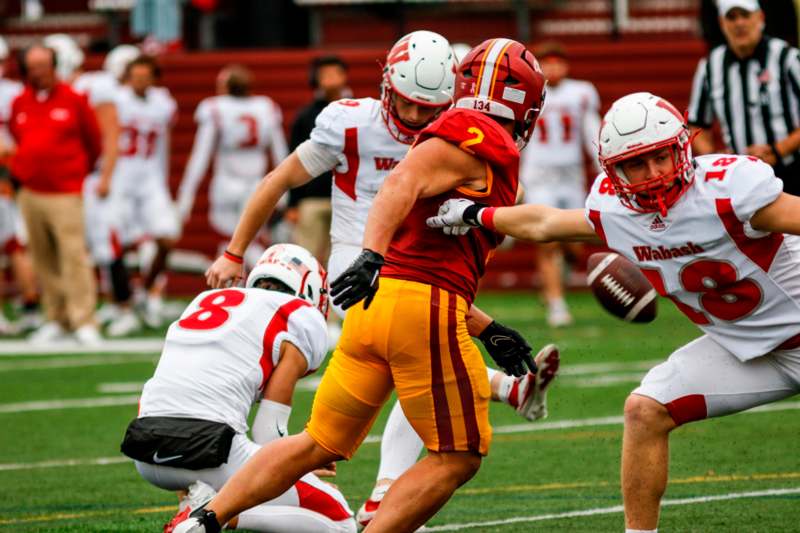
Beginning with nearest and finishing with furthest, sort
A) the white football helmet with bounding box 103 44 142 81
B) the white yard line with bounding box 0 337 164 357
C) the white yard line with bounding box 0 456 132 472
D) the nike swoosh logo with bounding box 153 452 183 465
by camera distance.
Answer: the nike swoosh logo with bounding box 153 452 183 465, the white yard line with bounding box 0 456 132 472, the white yard line with bounding box 0 337 164 357, the white football helmet with bounding box 103 44 142 81

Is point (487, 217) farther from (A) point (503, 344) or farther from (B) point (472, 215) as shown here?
(A) point (503, 344)

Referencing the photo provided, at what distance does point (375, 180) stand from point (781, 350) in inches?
71.2

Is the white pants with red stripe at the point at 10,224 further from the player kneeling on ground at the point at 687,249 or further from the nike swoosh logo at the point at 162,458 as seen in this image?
the player kneeling on ground at the point at 687,249

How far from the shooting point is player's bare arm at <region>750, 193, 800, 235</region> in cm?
423

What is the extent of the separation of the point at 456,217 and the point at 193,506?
1.30 metres

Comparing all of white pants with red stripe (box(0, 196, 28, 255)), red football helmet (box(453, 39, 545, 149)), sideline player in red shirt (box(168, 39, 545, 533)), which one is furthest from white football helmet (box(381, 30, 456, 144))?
white pants with red stripe (box(0, 196, 28, 255))

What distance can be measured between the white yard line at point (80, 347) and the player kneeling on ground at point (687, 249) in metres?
6.76

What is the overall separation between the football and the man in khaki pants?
23.2ft

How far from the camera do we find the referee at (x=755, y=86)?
8023mm

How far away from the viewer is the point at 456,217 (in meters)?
4.27

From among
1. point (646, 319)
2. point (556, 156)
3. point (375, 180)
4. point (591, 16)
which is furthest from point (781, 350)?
point (591, 16)

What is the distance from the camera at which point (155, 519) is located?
5.52 m

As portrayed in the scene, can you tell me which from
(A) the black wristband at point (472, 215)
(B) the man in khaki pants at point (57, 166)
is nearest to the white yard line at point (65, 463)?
(A) the black wristband at point (472, 215)

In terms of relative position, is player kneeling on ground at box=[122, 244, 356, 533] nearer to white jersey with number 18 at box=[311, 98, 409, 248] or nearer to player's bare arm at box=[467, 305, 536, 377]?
player's bare arm at box=[467, 305, 536, 377]
